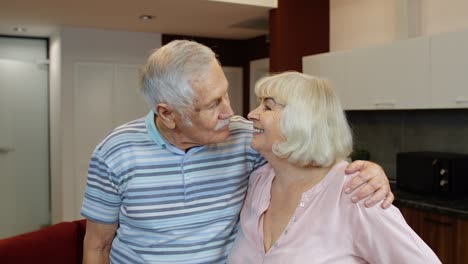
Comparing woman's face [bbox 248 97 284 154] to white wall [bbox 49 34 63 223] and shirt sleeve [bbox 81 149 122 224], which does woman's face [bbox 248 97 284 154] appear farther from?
white wall [bbox 49 34 63 223]

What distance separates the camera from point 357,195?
1291mm

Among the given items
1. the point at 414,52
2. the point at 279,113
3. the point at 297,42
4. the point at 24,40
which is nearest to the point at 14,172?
the point at 24,40

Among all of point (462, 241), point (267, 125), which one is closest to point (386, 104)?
point (462, 241)

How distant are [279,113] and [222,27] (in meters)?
4.03

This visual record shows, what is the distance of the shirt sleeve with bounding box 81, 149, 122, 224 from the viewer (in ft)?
4.66

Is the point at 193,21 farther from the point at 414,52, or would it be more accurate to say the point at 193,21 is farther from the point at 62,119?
the point at 414,52

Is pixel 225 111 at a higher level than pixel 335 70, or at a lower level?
lower

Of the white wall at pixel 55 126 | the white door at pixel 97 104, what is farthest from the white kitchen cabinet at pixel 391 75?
the white wall at pixel 55 126

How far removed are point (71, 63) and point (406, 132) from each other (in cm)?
361

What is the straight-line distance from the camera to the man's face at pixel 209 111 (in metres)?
1.38

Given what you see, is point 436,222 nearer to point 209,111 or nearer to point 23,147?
point 209,111

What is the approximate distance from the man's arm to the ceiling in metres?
2.89

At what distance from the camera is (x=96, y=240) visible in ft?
5.05

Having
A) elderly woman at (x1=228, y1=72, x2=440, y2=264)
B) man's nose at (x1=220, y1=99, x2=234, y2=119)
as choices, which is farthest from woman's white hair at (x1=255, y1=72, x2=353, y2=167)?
man's nose at (x1=220, y1=99, x2=234, y2=119)
